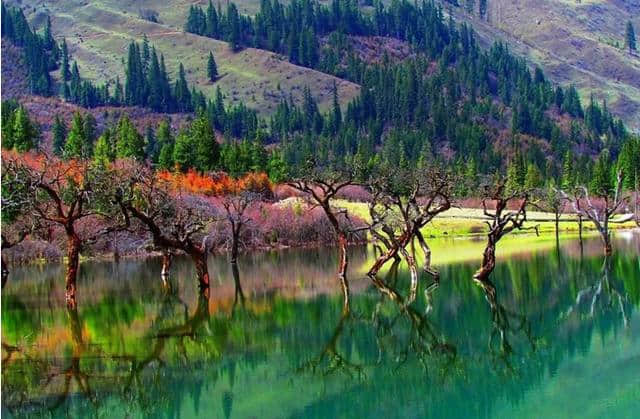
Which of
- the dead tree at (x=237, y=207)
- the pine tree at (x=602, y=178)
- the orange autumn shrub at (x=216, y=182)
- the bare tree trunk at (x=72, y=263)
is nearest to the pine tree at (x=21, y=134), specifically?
the orange autumn shrub at (x=216, y=182)

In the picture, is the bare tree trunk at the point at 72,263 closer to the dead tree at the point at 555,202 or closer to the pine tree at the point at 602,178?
the dead tree at the point at 555,202

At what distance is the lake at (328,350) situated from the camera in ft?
76.6

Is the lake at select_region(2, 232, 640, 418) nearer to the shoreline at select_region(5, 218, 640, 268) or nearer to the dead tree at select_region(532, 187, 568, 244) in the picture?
the dead tree at select_region(532, 187, 568, 244)

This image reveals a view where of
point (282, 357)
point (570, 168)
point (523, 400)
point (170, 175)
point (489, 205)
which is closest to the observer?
point (523, 400)

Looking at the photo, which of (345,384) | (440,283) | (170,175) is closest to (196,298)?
(440,283)

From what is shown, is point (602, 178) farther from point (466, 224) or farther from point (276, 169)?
point (276, 169)

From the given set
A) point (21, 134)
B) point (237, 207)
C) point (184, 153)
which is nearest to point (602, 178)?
point (184, 153)

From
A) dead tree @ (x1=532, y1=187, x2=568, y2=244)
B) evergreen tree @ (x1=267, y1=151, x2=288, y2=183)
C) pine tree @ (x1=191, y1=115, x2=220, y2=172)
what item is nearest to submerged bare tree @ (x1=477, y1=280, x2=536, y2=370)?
dead tree @ (x1=532, y1=187, x2=568, y2=244)

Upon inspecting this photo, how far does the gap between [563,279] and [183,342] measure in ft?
88.1

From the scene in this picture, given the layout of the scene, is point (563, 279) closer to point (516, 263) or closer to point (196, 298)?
point (516, 263)

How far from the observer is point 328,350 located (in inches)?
1216

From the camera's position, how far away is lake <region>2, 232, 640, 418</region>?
23.3 metres

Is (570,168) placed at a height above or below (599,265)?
above

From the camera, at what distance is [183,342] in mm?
33281
